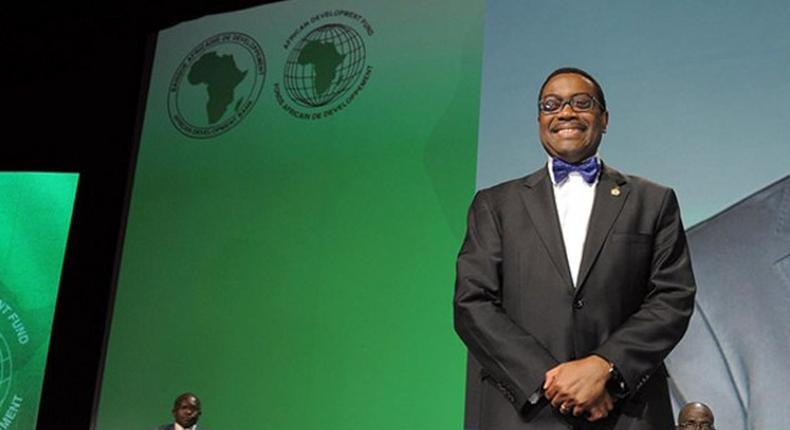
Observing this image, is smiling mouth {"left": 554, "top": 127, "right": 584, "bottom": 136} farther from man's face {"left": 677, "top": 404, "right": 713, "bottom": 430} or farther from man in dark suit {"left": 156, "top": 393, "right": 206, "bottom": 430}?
man in dark suit {"left": 156, "top": 393, "right": 206, "bottom": 430}

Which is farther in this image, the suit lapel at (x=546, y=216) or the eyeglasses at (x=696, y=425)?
the eyeglasses at (x=696, y=425)

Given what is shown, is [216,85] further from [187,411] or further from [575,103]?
[575,103]

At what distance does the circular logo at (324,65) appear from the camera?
4.89 metres

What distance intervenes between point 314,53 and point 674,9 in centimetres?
185

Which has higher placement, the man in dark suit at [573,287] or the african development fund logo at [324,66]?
the african development fund logo at [324,66]

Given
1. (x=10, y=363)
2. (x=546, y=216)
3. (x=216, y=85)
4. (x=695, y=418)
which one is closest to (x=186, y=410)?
(x=10, y=363)

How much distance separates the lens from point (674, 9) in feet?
13.4

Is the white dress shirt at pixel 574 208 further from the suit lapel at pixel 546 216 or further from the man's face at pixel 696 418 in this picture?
the man's face at pixel 696 418

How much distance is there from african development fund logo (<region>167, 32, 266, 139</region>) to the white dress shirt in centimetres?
355

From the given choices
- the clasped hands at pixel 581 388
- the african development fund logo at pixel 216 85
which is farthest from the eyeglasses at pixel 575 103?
the african development fund logo at pixel 216 85

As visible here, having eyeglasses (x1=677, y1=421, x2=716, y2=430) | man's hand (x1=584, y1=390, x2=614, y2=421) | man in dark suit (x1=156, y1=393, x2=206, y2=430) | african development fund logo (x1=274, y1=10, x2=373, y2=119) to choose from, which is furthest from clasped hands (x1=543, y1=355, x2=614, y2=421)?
african development fund logo (x1=274, y1=10, x2=373, y2=119)

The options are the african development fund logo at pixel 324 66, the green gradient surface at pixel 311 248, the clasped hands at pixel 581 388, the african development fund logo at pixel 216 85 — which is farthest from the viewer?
the african development fund logo at pixel 216 85

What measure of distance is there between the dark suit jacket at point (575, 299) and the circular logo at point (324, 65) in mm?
3201

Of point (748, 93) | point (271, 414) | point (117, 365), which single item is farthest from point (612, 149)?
point (117, 365)
